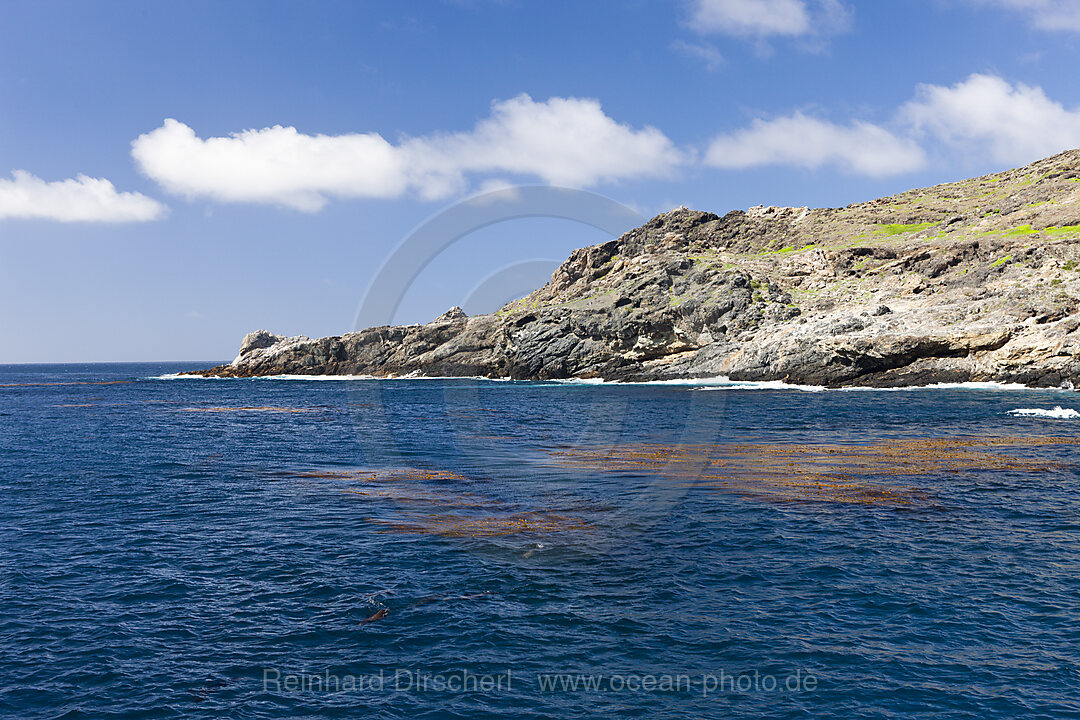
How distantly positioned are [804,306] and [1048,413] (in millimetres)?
67432

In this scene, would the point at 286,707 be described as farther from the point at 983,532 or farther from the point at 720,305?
the point at 720,305

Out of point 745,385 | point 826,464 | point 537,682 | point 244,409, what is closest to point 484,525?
point 537,682

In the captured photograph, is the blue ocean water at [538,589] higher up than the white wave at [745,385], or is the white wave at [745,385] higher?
the white wave at [745,385]

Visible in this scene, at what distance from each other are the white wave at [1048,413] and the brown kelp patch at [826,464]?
44.9 feet

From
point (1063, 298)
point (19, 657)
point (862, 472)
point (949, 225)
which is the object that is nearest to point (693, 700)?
point (19, 657)

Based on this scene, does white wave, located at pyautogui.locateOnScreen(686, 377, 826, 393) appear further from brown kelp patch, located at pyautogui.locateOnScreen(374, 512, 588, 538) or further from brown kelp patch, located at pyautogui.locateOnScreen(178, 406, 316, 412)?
brown kelp patch, located at pyautogui.locateOnScreen(374, 512, 588, 538)

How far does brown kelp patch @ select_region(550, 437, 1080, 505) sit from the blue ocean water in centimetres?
42

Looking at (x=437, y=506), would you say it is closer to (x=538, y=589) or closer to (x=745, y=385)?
(x=538, y=589)

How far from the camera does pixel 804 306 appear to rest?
4798 inches

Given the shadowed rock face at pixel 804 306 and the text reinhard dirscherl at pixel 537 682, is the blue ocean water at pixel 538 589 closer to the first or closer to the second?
the text reinhard dirscherl at pixel 537 682

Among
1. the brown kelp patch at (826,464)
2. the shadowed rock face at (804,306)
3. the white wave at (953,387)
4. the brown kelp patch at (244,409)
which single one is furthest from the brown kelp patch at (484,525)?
the shadowed rock face at (804,306)

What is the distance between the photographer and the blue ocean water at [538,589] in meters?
13.0

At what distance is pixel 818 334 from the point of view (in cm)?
10188

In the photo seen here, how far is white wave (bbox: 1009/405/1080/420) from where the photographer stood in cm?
5412
